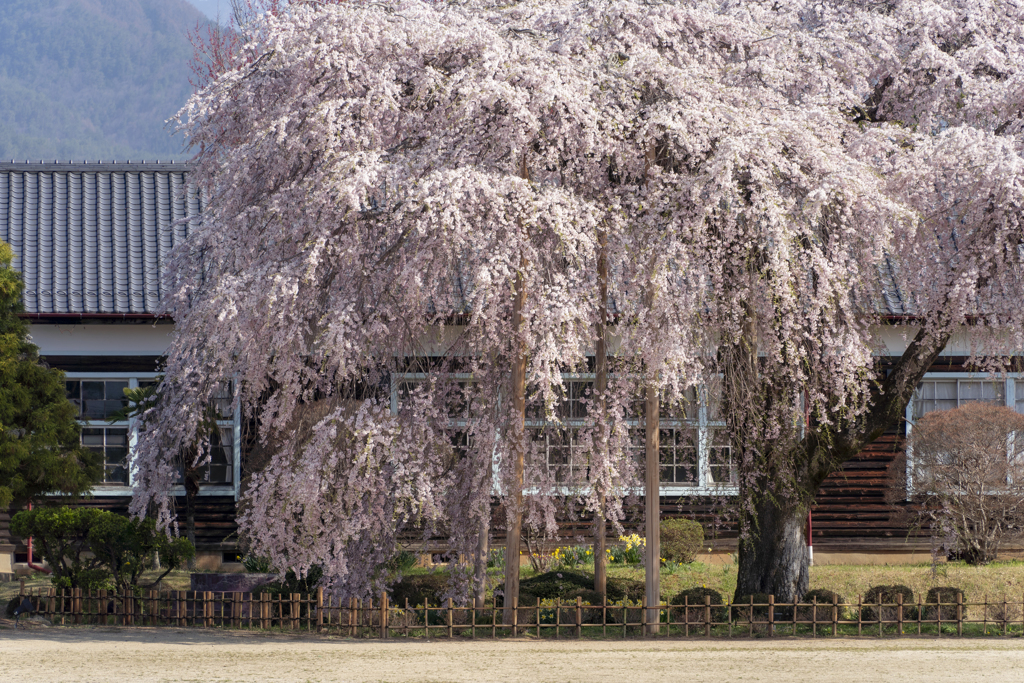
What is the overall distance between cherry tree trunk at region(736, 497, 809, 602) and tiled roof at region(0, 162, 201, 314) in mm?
8245

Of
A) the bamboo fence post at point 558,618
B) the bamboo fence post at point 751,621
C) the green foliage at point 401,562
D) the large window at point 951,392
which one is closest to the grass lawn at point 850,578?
the green foliage at point 401,562

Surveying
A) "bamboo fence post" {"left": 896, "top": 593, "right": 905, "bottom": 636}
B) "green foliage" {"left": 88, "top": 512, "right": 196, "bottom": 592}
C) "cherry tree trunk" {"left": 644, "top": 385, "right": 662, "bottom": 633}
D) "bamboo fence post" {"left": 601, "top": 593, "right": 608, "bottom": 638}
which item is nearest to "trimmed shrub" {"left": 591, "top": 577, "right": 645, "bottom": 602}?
"bamboo fence post" {"left": 601, "top": 593, "right": 608, "bottom": 638}

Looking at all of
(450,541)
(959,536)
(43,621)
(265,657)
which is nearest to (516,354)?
(450,541)

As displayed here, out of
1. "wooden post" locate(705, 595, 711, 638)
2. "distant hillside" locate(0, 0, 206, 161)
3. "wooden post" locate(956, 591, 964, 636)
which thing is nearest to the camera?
"wooden post" locate(705, 595, 711, 638)

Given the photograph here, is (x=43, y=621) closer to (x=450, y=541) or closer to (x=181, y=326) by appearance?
(x=181, y=326)

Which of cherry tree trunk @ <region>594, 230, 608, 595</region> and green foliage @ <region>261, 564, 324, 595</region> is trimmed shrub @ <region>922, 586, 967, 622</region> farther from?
green foliage @ <region>261, 564, 324, 595</region>

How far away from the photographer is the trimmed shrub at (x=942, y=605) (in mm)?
9422

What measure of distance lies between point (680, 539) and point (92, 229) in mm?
9733

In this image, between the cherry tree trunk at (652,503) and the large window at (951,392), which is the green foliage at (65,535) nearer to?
the cherry tree trunk at (652,503)

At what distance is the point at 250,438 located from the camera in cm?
1293

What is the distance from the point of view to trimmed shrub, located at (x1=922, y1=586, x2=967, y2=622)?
9422 millimetres

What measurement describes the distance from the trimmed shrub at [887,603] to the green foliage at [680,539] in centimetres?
325

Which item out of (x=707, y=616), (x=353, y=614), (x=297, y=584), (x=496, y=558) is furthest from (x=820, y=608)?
(x=297, y=584)

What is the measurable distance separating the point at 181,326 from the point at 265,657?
2913 millimetres
